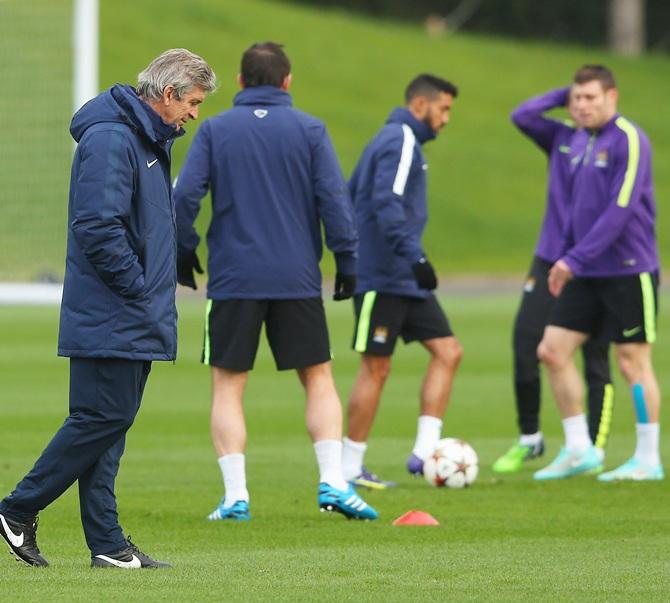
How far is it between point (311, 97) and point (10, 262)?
3688cm

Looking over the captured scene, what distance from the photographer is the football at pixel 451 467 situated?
10.2m

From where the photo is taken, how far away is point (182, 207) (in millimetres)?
9117

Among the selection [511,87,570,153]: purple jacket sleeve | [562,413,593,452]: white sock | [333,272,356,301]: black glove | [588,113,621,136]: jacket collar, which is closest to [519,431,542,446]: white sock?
[562,413,593,452]: white sock

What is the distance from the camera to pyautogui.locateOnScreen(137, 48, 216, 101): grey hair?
712 cm

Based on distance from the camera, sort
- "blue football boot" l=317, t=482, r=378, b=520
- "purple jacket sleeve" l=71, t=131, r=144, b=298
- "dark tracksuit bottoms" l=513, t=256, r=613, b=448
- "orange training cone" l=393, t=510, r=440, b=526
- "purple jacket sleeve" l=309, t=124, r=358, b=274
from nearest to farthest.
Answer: "purple jacket sleeve" l=71, t=131, r=144, b=298, "orange training cone" l=393, t=510, r=440, b=526, "blue football boot" l=317, t=482, r=378, b=520, "purple jacket sleeve" l=309, t=124, r=358, b=274, "dark tracksuit bottoms" l=513, t=256, r=613, b=448

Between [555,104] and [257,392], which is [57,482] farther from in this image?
[257,392]

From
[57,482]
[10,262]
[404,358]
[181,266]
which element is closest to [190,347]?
[404,358]

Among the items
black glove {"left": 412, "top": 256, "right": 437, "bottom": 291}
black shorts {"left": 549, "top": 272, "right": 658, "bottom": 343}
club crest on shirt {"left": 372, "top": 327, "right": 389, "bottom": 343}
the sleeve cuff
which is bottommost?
club crest on shirt {"left": 372, "top": 327, "right": 389, "bottom": 343}

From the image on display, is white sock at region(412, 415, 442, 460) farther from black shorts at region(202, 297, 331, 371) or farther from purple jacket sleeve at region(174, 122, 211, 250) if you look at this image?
purple jacket sleeve at region(174, 122, 211, 250)

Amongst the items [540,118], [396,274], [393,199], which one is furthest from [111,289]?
[540,118]

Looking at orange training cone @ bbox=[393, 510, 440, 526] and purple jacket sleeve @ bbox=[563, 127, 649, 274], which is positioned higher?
purple jacket sleeve @ bbox=[563, 127, 649, 274]

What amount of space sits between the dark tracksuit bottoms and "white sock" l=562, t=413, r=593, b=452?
0.66 m

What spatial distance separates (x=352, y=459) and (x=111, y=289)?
3.79 metres

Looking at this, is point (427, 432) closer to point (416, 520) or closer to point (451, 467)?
point (451, 467)
